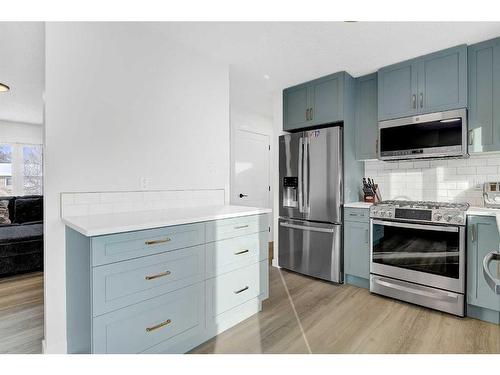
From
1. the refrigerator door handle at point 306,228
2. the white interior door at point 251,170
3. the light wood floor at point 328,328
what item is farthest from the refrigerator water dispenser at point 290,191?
the white interior door at point 251,170

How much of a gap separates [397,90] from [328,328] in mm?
2394

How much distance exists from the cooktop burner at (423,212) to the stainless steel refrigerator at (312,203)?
0.45 metres

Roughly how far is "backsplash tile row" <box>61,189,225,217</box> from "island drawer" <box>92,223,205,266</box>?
24.2 inches

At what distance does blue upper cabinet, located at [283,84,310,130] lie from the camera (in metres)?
3.34

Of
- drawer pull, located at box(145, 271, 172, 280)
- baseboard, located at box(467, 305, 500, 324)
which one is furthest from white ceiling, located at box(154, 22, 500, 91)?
baseboard, located at box(467, 305, 500, 324)

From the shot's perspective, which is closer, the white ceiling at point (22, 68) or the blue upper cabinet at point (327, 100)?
the white ceiling at point (22, 68)

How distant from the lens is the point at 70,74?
1805 millimetres

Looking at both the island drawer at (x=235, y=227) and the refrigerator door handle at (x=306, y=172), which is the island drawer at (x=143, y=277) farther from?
the refrigerator door handle at (x=306, y=172)

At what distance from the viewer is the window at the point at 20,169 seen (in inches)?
213

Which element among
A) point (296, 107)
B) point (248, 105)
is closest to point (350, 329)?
point (296, 107)

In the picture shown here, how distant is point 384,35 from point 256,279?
7.53ft

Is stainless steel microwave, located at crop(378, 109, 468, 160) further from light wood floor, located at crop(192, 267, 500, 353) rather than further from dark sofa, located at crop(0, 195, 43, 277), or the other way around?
dark sofa, located at crop(0, 195, 43, 277)

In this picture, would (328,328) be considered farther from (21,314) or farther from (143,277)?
(21,314)

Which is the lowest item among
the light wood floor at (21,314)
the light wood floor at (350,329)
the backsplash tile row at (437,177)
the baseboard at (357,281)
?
the light wood floor at (350,329)
